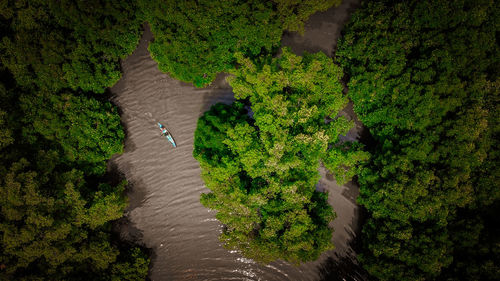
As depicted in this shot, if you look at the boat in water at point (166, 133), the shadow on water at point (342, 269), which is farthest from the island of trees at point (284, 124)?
the shadow on water at point (342, 269)

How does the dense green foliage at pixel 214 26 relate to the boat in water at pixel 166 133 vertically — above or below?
above

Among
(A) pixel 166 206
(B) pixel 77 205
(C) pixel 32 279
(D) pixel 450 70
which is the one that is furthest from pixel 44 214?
(D) pixel 450 70

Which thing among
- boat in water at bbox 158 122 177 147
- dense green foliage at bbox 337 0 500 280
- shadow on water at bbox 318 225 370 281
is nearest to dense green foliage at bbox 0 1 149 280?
boat in water at bbox 158 122 177 147

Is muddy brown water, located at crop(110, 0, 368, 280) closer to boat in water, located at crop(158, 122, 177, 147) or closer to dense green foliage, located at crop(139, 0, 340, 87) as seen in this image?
boat in water, located at crop(158, 122, 177, 147)

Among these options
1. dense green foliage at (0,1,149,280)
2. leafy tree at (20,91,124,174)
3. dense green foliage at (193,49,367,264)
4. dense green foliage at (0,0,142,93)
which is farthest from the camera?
leafy tree at (20,91,124,174)

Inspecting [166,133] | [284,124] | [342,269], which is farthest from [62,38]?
[342,269]

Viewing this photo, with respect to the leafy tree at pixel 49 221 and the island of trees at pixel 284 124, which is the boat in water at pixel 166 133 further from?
the leafy tree at pixel 49 221

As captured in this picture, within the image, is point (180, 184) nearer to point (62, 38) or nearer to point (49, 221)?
point (49, 221)
